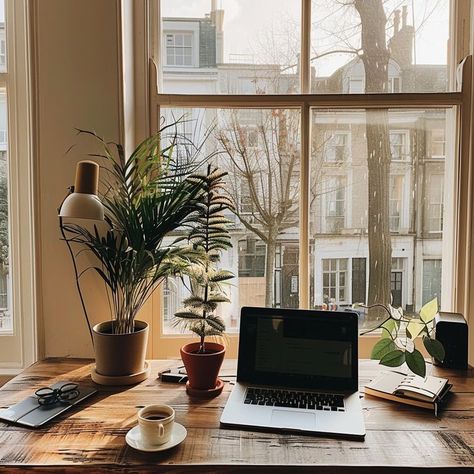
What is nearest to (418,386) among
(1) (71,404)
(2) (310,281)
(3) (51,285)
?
(2) (310,281)

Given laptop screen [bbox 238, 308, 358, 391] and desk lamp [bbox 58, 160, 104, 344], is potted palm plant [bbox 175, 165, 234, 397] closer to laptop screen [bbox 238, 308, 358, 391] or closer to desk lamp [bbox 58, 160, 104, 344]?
laptop screen [bbox 238, 308, 358, 391]

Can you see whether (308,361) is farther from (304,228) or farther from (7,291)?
(7,291)

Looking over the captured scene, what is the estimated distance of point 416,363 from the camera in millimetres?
1377

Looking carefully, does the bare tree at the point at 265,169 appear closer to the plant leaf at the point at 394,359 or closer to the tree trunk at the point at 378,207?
the tree trunk at the point at 378,207

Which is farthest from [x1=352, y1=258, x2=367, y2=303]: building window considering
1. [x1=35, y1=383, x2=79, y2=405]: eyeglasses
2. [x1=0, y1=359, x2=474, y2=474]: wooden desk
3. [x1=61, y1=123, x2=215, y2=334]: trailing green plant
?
[x1=35, y1=383, x2=79, y2=405]: eyeglasses

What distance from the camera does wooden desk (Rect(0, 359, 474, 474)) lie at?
3.51 feet

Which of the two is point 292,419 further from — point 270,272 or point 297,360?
point 270,272

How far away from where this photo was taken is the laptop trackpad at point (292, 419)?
1234 mm

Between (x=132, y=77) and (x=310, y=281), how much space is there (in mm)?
1079

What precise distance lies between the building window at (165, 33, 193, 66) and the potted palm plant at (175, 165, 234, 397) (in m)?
0.64

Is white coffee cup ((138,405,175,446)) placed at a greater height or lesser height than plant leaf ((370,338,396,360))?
lesser

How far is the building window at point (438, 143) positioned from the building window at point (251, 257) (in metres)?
0.79

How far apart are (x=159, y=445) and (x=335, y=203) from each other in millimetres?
1196

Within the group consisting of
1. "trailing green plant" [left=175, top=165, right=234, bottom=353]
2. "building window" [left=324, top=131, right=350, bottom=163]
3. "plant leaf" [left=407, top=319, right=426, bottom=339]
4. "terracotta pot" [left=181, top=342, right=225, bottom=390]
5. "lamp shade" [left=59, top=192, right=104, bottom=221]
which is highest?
"building window" [left=324, top=131, right=350, bottom=163]
